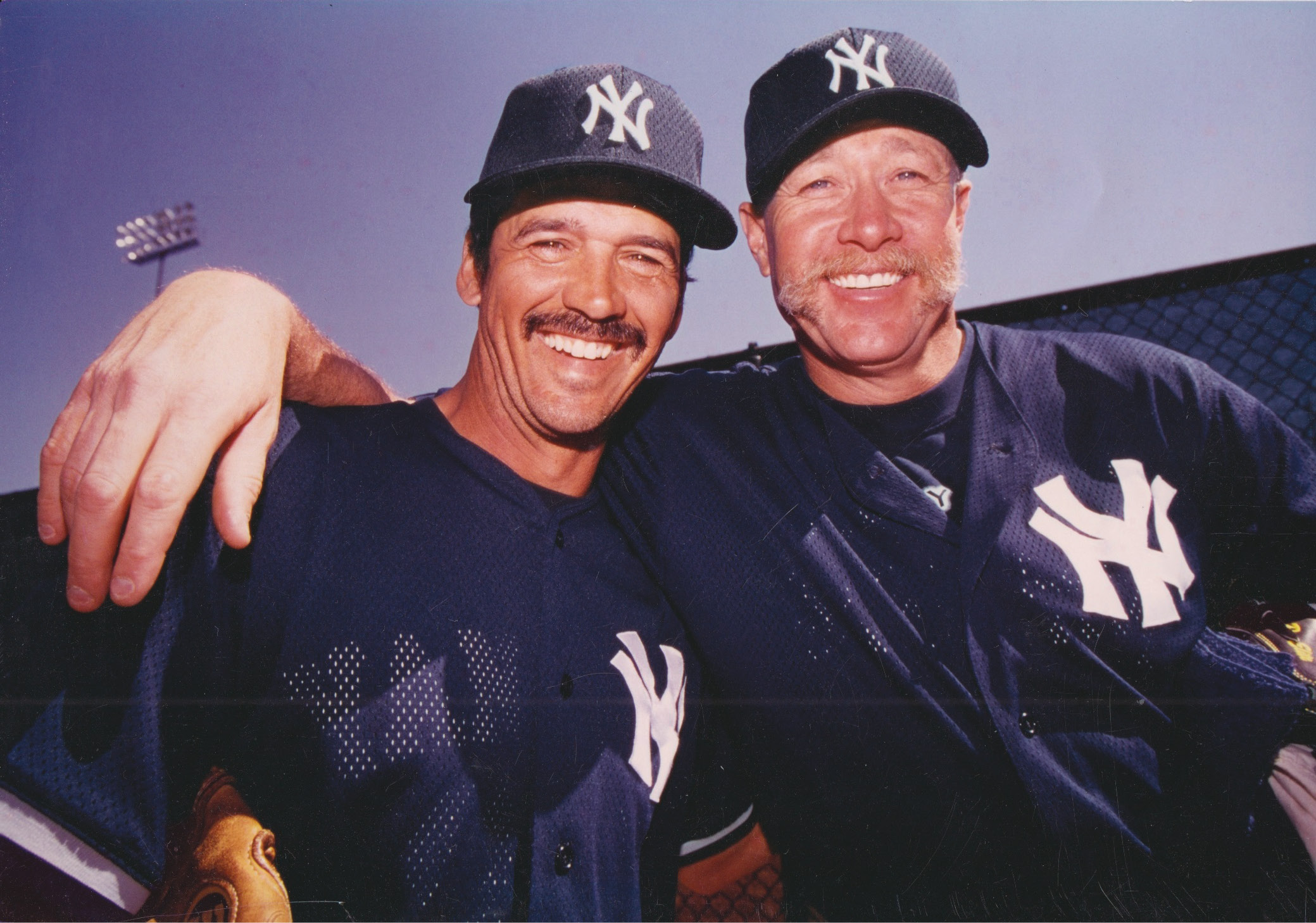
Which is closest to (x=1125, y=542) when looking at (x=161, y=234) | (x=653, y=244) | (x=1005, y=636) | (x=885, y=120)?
(x=1005, y=636)

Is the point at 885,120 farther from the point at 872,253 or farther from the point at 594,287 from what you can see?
the point at 594,287

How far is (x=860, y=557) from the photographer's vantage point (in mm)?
1618

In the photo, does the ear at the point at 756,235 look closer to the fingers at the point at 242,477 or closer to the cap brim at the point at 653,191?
the cap brim at the point at 653,191

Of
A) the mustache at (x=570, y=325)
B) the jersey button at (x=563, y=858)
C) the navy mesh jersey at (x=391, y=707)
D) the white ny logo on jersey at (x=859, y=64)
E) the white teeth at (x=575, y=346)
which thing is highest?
the white ny logo on jersey at (x=859, y=64)

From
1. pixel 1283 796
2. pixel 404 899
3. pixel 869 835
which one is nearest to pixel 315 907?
pixel 404 899

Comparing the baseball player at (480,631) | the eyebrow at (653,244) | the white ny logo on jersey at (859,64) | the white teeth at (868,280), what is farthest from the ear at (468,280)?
the white ny logo on jersey at (859,64)

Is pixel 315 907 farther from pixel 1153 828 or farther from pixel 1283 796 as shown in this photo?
pixel 1283 796

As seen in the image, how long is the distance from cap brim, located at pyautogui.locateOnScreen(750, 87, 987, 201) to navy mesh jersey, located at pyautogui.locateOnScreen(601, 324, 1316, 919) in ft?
2.88

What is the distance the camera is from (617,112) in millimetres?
1741

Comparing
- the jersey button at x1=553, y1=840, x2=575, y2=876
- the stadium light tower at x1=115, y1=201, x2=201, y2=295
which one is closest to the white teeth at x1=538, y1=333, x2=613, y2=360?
the jersey button at x1=553, y1=840, x2=575, y2=876

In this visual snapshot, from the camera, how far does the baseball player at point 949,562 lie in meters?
1.48

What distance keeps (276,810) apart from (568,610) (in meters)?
0.77

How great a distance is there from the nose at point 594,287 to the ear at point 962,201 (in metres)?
1.34

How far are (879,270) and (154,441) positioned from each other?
6.37ft
